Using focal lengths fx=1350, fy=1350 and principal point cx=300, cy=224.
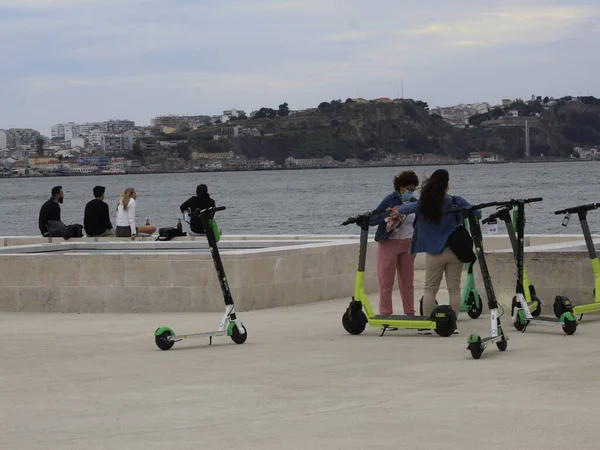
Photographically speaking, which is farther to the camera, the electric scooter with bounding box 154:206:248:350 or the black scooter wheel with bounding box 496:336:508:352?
the electric scooter with bounding box 154:206:248:350

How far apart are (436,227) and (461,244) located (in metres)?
0.26

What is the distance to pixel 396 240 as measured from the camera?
12211 mm

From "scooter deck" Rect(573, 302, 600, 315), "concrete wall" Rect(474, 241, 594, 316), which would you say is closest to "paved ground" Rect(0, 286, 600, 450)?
"scooter deck" Rect(573, 302, 600, 315)

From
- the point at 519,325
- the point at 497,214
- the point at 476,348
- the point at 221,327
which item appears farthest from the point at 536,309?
the point at 221,327

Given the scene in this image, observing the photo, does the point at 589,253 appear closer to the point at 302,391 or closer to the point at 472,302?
the point at 472,302

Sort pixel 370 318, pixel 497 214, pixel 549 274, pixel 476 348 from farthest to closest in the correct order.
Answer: pixel 549 274 → pixel 370 318 → pixel 497 214 → pixel 476 348

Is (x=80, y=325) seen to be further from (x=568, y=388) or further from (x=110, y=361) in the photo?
(x=568, y=388)

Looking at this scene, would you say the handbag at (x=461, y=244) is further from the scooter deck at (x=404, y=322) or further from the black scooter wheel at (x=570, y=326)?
the black scooter wheel at (x=570, y=326)

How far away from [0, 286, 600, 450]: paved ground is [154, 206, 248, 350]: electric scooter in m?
0.11

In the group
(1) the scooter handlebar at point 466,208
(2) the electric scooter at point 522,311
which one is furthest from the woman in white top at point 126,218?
(1) the scooter handlebar at point 466,208

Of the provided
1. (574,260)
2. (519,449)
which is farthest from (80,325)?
(519,449)

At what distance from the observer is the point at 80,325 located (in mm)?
13758

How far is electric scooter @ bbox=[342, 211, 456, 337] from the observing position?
11.4m

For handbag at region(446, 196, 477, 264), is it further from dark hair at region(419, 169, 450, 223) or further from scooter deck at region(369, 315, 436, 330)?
scooter deck at region(369, 315, 436, 330)
